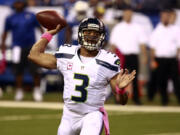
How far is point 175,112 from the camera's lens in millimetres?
11484

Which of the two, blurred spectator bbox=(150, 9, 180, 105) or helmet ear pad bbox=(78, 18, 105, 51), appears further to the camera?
blurred spectator bbox=(150, 9, 180, 105)

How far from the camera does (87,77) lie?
5.72 metres

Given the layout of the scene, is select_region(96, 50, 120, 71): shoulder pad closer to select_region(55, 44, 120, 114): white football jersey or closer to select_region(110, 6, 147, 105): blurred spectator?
select_region(55, 44, 120, 114): white football jersey

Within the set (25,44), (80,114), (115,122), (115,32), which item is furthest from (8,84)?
(80,114)

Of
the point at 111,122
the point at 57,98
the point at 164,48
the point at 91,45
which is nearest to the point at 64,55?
the point at 91,45

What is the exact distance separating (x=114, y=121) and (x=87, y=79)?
4.41 meters

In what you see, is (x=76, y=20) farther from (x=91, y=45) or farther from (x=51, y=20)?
(x=91, y=45)

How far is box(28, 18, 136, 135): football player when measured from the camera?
18.7ft

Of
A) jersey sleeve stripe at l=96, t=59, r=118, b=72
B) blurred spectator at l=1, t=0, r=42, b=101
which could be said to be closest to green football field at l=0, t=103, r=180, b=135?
blurred spectator at l=1, t=0, r=42, b=101

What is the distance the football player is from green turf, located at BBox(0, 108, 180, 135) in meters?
2.86

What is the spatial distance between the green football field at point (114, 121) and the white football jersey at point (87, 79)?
2876 millimetres

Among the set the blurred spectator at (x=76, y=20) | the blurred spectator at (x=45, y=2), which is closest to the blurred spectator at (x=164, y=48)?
the blurred spectator at (x=76, y=20)

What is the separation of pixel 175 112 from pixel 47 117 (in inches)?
91.5

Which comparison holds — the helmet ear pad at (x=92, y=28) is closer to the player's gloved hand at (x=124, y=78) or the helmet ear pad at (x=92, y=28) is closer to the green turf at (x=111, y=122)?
the player's gloved hand at (x=124, y=78)
